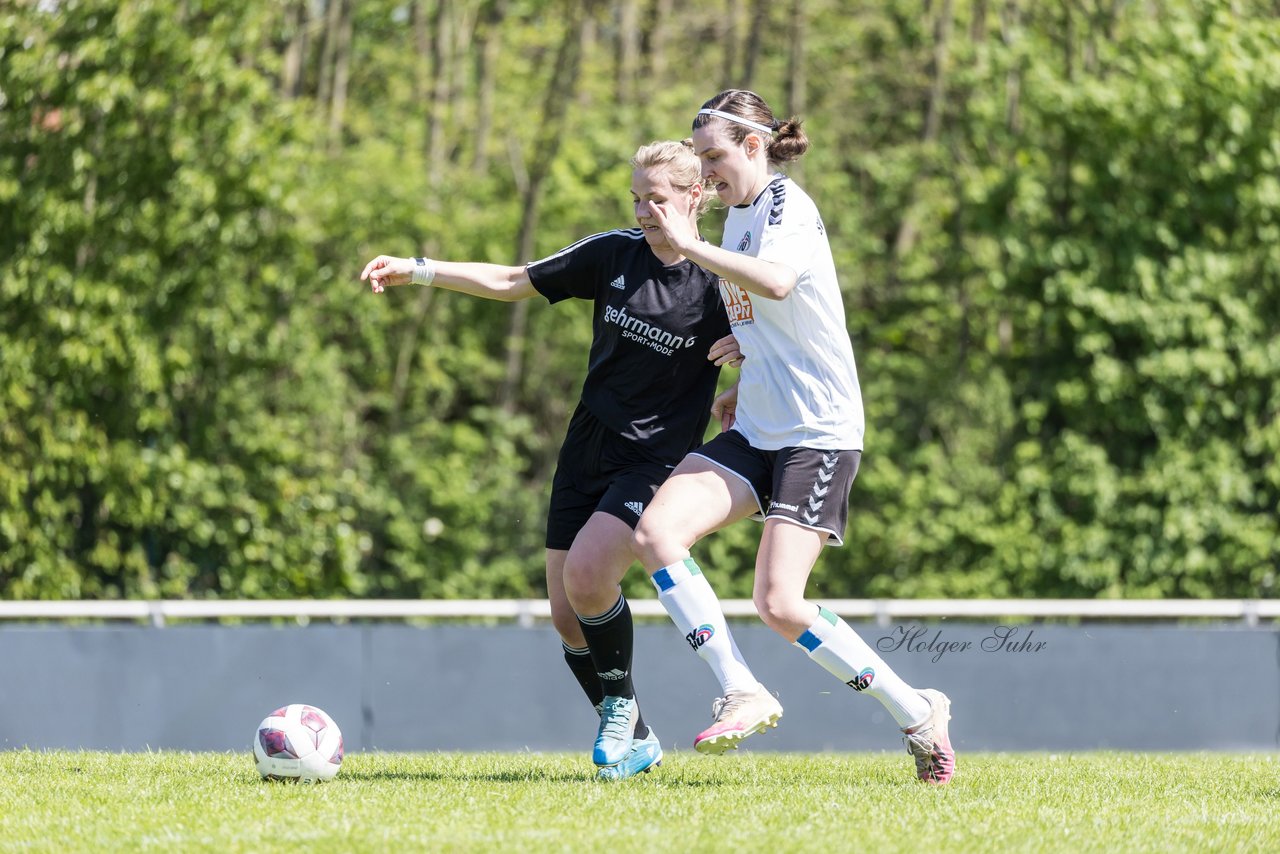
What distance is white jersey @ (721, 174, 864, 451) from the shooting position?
4.90m

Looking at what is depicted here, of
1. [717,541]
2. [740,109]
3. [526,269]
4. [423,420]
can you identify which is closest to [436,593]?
[423,420]

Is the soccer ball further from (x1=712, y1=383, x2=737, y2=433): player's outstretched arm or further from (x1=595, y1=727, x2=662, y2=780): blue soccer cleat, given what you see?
(x1=712, y1=383, x2=737, y2=433): player's outstretched arm

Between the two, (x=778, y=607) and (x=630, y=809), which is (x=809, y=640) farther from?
(x=630, y=809)

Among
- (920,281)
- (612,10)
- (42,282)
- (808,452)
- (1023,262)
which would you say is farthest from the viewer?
(612,10)

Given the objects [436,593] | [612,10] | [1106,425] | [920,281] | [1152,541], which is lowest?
Result: [436,593]

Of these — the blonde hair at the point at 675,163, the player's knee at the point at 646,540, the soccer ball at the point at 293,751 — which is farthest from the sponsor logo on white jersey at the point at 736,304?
the soccer ball at the point at 293,751

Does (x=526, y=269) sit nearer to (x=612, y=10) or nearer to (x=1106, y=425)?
(x=1106, y=425)

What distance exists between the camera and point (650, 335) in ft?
17.6

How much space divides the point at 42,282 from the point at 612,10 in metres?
9.87

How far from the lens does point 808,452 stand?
4.88 meters

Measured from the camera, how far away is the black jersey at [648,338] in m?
5.37

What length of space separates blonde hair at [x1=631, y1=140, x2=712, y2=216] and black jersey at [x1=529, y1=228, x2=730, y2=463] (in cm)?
34

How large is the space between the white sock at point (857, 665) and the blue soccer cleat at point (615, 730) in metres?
0.79

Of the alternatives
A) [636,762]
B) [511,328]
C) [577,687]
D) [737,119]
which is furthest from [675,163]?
[511,328]
